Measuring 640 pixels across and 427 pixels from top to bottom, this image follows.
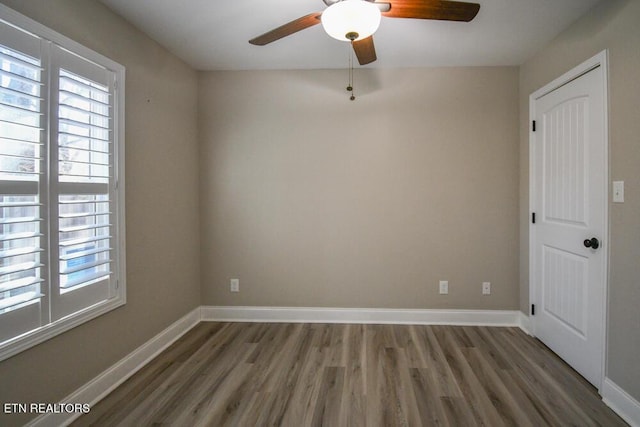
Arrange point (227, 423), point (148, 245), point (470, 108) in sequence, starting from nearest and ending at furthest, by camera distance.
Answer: point (227, 423)
point (148, 245)
point (470, 108)

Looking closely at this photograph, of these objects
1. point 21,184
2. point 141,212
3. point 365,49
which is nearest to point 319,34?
point 365,49

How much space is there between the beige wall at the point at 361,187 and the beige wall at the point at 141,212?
0.27 meters

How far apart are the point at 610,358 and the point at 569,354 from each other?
1.40 feet

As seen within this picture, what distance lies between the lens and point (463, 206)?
289 centimetres

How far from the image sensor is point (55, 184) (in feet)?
5.27

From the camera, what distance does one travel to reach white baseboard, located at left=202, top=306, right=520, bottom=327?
2881 millimetres

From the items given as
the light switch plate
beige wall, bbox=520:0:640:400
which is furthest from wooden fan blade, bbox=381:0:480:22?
the light switch plate

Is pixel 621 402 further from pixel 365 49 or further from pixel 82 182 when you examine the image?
pixel 82 182

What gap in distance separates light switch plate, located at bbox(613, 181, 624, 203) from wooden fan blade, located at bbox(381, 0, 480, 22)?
1.31 m

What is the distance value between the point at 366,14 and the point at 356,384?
212 cm

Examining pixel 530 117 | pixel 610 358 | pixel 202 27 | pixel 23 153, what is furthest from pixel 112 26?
pixel 610 358

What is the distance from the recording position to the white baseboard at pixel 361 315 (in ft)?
9.45

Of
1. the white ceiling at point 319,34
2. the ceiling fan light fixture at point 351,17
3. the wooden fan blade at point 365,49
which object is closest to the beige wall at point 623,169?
the white ceiling at point 319,34

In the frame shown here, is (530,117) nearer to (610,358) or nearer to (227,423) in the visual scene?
(610,358)
